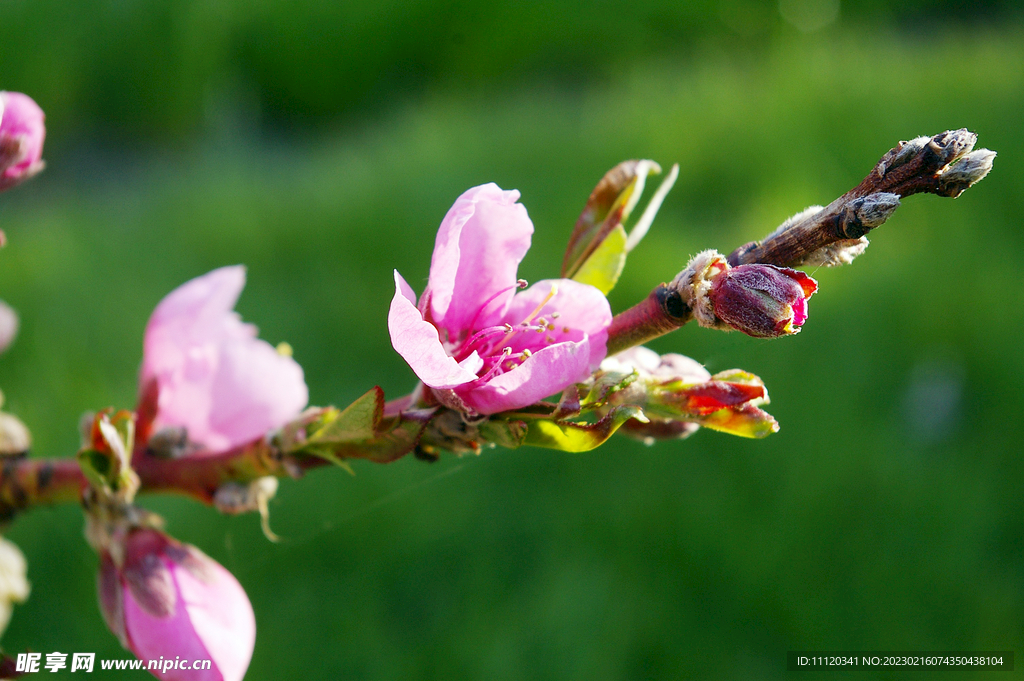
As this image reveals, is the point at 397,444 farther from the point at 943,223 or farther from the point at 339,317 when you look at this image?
the point at 943,223

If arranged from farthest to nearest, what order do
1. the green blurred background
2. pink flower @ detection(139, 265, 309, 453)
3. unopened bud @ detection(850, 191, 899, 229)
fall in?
1. the green blurred background
2. pink flower @ detection(139, 265, 309, 453)
3. unopened bud @ detection(850, 191, 899, 229)

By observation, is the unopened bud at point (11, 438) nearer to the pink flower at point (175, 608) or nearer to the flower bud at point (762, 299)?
the pink flower at point (175, 608)

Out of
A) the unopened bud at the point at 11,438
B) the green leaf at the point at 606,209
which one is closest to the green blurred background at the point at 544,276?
the green leaf at the point at 606,209

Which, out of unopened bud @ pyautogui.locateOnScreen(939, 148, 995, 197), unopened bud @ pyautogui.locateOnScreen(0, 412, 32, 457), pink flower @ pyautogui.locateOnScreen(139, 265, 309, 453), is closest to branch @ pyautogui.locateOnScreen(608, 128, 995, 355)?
unopened bud @ pyautogui.locateOnScreen(939, 148, 995, 197)

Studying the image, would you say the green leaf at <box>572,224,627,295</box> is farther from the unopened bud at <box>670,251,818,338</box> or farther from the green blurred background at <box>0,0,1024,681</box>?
the green blurred background at <box>0,0,1024,681</box>

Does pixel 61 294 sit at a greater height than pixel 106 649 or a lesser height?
greater

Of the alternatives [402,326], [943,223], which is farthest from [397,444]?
[943,223]

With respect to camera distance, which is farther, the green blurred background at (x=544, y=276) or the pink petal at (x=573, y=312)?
the green blurred background at (x=544, y=276)
